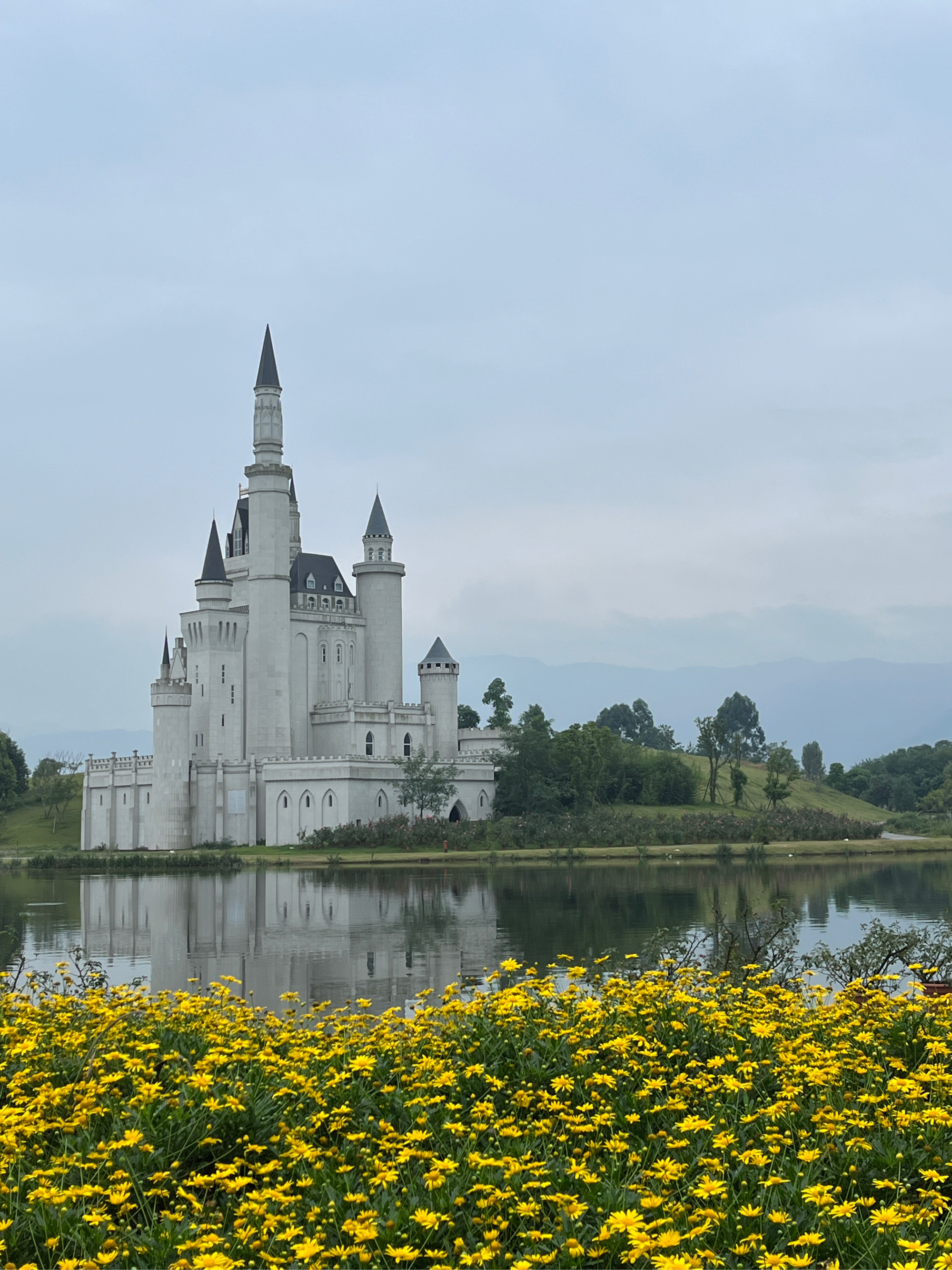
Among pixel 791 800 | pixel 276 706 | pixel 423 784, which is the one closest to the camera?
pixel 423 784

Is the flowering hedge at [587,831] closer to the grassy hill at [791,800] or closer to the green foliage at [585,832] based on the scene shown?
the green foliage at [585,832]

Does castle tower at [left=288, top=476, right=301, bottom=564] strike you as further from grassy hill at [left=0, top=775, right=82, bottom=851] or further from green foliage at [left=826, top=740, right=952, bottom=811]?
green foliage at [left=826, top=740, right=952, bottom=811]

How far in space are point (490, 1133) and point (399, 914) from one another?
92.5 feet

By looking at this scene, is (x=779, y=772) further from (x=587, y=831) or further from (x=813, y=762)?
(x=813, y=762)

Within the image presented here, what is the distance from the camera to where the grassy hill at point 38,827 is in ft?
281

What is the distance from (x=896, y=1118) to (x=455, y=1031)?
3.40 meters

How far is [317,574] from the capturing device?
87750mm

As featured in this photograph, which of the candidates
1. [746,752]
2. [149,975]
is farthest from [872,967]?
[746,752]

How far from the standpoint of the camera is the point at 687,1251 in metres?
5.89

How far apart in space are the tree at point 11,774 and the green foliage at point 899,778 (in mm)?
64921

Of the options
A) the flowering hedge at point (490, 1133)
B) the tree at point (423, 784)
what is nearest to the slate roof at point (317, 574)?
the tree at point (423, 784)

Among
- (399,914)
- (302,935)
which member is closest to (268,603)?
(399,914)

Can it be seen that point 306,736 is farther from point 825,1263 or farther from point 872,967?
point 825,1263

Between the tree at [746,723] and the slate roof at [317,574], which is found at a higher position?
the slate roof at [317,574]
